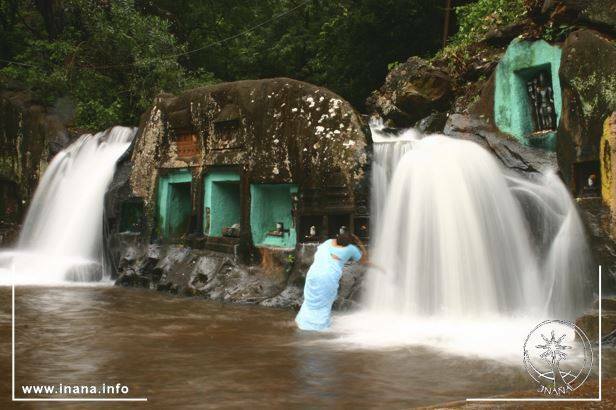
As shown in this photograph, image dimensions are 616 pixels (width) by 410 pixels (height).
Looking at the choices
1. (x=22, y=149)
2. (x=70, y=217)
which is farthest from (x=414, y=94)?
(x=22, y=149)

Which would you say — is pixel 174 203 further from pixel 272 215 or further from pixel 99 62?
pixel 99 62

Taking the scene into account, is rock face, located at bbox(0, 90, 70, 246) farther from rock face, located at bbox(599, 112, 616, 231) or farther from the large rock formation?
rock face, located at bbox(599, 112, 616, 231)

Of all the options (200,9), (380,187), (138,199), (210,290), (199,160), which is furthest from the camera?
(200,9)

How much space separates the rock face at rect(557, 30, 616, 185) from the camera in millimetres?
8086

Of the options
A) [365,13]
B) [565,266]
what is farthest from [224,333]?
[365,13]

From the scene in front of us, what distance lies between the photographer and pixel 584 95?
8.31 m

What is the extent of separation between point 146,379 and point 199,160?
7.83m

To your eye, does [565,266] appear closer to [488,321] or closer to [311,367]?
[488,321]

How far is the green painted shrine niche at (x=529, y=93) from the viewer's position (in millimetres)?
10995

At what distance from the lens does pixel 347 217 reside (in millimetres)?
10562

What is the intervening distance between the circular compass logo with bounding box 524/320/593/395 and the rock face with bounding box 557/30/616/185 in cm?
239

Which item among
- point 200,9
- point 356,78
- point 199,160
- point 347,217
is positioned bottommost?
point 347,217

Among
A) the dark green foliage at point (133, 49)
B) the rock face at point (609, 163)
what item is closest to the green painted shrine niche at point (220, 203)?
the rock face at point (609, 163)

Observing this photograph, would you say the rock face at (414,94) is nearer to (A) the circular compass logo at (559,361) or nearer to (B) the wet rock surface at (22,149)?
(A) the circular compass logo at (559,361)
